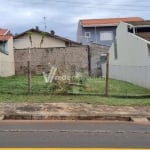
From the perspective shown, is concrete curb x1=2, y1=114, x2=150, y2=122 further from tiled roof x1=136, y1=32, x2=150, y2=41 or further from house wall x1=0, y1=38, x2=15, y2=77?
house wall x1=0, y1=38, x2=15, y2=77

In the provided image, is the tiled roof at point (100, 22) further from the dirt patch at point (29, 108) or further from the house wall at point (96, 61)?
the dirt patch at point (29, 108)

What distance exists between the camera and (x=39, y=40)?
56.4 m

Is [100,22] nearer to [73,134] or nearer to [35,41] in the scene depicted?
[35,41]

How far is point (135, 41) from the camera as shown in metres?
28.7

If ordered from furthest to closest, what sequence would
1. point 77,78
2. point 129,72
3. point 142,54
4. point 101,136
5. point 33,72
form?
point 33,72 < point 129,72 < point 142,54 < point 77,78 < point 101,136

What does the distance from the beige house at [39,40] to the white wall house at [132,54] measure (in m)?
19.0

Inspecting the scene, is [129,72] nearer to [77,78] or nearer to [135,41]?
[135,41]

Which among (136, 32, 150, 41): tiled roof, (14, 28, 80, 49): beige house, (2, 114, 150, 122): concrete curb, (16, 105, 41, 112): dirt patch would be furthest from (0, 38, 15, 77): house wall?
(2, 114, 150, 122): concrete curb

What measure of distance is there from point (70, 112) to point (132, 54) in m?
16.2

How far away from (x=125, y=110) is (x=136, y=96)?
12.0 ft

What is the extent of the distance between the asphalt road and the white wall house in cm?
1277

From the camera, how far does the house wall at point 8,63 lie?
3447 centimetres

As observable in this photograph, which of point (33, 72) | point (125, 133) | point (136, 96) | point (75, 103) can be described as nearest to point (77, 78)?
point (136, 96)

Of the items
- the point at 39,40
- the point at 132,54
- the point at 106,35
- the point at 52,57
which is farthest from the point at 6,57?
the point at 106,35
